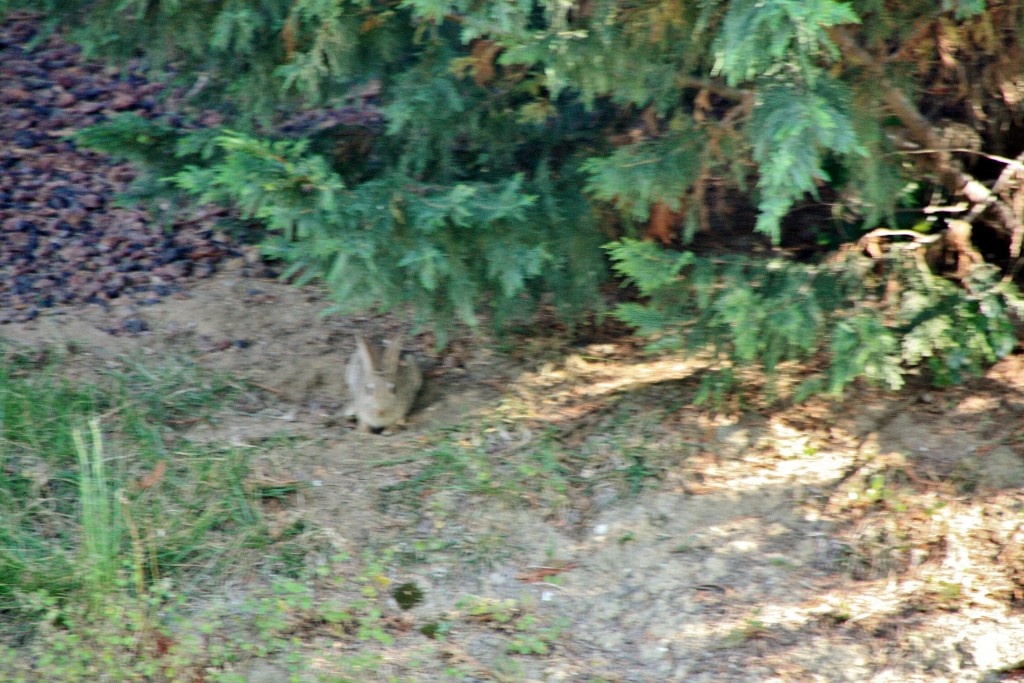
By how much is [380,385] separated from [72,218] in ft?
10.9

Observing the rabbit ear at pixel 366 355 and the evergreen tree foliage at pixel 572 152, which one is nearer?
the evergreen tree foliage at pixel 572 152

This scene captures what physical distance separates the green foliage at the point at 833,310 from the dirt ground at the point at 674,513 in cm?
54

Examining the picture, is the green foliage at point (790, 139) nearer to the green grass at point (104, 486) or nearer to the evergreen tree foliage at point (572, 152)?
the evergreen tree foliage at point (572, 152)

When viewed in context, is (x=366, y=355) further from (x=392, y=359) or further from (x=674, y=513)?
(x=674, y=513)

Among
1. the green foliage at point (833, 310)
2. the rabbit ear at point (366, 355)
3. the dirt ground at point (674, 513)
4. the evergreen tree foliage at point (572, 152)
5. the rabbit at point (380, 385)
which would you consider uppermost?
the evergreen tree foliage at point (572, 152)

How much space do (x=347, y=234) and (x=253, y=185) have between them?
489 mm

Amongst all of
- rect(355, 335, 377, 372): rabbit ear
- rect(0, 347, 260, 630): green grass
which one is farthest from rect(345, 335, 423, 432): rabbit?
rect(0, 347, 260, 630): green grass

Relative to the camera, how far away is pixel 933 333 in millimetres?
4738

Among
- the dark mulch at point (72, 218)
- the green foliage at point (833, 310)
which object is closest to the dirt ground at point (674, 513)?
the dark mulch at point (72, 218)

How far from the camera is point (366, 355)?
5.60 metres

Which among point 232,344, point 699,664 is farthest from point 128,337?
point 699,664

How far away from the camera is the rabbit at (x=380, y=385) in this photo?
550 centimetres

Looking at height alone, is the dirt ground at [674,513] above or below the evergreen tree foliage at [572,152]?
below

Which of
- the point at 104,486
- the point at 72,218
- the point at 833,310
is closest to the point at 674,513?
the point at 833,310
